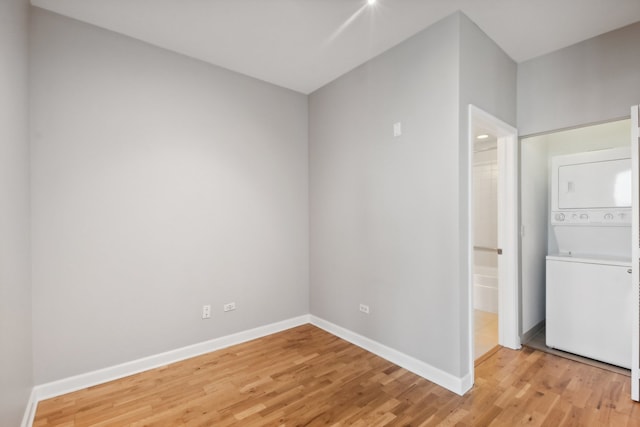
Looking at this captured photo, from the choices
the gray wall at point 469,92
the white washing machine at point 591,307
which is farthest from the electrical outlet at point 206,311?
the white washing machine at point 591,307

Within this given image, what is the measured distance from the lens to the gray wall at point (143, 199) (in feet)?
7.35

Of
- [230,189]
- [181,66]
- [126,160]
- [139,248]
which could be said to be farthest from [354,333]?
[181,66]

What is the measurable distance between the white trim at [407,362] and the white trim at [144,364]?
71 centimetres

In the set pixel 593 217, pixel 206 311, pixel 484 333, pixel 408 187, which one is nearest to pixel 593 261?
pixel 593 217

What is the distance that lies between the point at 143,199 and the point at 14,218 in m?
0.90

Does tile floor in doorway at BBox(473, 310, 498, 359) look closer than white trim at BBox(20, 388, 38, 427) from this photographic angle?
No

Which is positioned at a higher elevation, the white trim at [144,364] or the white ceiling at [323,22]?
the white ceiling at [323,22]

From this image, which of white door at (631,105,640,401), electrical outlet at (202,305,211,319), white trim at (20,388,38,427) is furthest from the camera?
electrical outlet at (202,305,211,319)

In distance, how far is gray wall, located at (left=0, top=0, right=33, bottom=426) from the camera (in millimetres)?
1535

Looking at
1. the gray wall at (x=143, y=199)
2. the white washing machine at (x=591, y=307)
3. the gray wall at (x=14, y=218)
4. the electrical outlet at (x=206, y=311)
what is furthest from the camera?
the electrical outlet at (x=206, y=311)

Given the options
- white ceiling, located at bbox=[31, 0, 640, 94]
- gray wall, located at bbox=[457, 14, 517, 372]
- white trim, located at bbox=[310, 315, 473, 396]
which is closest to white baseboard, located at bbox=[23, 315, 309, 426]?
white trim, located at bbox=[310, 315, 473, 396]

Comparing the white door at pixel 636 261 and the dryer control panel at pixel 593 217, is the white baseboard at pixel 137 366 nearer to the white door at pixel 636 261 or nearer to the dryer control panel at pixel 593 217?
the white door at pixel 636 261

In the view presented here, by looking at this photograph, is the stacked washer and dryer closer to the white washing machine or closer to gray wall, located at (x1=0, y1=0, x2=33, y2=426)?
the white washing machine

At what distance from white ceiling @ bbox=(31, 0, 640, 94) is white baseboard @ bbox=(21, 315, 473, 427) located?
2.76 m
